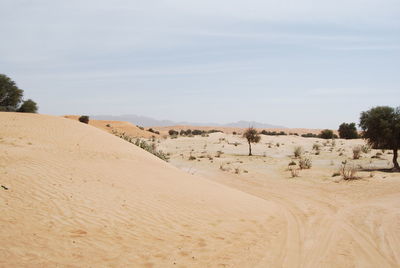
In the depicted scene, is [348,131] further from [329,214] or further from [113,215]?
[113,215]

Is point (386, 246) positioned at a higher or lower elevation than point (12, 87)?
lower

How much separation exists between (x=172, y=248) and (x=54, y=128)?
39.7 feet

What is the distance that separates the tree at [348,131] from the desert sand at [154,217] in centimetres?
4448

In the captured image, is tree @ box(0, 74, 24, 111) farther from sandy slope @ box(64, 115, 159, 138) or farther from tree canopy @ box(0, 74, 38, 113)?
sandy slope @ box(64, 115, 159, 138)

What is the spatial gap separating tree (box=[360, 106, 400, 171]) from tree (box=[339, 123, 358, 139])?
35398 mm

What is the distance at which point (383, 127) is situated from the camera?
68.0 feet

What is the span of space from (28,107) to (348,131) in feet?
166

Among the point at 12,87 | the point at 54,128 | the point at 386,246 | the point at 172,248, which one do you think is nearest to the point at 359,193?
the point at 386,246

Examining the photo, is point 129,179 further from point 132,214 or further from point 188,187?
point 132,214

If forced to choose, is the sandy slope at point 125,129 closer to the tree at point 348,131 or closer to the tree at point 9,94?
the tree at point 9,94

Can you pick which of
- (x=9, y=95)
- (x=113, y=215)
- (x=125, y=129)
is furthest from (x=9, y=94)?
(x=113, y=215)

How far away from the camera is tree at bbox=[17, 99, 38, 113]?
1551 inches

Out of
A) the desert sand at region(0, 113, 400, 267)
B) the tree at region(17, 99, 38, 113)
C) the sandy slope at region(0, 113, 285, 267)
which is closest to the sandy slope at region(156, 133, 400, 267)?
the desert sand at region(0, 113, 400, 267)

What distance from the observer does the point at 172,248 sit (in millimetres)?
5895
